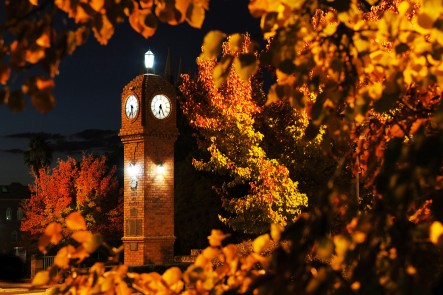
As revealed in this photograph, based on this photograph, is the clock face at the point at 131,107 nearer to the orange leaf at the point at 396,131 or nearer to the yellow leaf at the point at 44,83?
the orange leaf at the point at 396,131

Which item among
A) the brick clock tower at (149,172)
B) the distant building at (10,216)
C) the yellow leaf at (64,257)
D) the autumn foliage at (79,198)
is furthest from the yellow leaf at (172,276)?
the distant building at (10,216)

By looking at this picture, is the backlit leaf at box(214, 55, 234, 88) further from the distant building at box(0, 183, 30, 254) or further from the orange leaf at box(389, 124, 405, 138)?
the distant building at box(0, 183, 30, 254)

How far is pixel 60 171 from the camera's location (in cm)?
4428

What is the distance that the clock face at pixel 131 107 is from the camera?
32.7 meters

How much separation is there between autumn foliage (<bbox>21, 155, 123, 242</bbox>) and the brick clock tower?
9650 mm

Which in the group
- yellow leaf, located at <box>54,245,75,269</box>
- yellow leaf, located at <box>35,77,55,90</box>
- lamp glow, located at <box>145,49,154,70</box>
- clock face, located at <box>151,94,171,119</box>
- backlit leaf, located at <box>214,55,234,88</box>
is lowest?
yellow leaf, located at <box>54,245,75,269</box>

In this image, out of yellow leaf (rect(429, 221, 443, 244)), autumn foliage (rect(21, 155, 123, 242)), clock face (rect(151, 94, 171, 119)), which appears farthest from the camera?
autumn foliage (rect(21, 155, 123, 242))

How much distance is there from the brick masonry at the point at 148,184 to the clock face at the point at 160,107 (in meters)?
0.15

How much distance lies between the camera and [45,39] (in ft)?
11.1

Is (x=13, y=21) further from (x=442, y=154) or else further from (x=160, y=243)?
(x=160, y=243)

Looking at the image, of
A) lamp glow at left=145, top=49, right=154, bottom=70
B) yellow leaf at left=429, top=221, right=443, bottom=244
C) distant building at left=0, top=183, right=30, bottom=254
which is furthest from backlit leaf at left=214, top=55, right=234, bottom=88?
distant building at left=0, top=183, right=30, bottom=254

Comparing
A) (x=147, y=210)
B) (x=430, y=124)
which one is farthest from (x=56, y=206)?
(x=430, y=124)

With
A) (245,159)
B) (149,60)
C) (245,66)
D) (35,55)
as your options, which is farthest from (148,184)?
(35,55)

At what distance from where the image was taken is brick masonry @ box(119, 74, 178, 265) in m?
32.1
